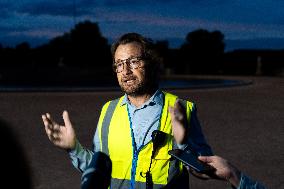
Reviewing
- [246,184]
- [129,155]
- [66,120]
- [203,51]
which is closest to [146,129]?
[129,155]

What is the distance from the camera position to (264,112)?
1280cm

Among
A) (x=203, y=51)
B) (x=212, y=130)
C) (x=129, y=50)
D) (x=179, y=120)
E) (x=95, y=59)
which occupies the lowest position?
(x=95, y=59)

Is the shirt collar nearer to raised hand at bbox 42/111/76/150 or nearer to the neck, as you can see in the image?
the neck

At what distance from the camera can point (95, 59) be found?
62.0 meters

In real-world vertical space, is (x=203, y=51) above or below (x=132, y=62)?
below

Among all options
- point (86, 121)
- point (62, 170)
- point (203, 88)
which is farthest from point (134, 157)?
→ point (203, 88)

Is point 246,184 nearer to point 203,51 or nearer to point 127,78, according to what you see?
point 127,78

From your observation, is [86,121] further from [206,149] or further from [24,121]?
[206,149]

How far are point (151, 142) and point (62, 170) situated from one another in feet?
13.5

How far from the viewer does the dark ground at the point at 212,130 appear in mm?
6164

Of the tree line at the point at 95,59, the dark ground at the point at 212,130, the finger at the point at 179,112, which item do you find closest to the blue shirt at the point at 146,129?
the finger at the point at 179,112

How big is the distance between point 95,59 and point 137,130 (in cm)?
5987

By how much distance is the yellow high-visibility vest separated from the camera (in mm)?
2443

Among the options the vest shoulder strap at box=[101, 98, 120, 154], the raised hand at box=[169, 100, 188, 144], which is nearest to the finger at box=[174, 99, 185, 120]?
the raised hand at box=[169, 100, 188, 144]
